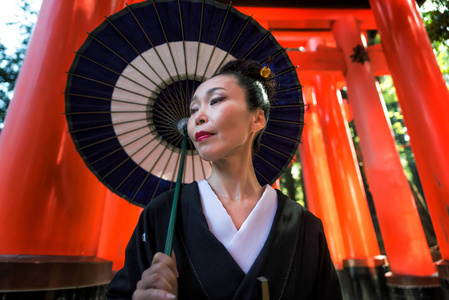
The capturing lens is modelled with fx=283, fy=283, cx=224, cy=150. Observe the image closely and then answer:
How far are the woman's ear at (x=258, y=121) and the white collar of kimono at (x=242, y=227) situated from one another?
0.36m

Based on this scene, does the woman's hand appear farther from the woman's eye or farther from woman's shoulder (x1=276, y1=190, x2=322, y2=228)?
the woman's eye

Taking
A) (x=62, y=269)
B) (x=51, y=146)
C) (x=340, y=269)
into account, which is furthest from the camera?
(x=340, y=269)

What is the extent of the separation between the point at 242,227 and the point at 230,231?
0.18 feet

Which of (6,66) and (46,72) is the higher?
(6,66)

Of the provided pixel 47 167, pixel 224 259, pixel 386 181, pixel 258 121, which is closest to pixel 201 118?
pixel 258 121

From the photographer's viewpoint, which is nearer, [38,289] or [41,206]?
[38,289]

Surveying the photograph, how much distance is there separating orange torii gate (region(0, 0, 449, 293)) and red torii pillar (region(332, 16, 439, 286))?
0.02 metres

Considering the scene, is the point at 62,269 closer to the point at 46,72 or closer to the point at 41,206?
the point at 41,206

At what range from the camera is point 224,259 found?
112cm

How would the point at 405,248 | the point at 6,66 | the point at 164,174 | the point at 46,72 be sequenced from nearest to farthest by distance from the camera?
1. the point at 164,174
2. the point at 46,72
3. the point at 405,248
4. the point at 6,66

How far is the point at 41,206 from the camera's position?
84.9 inches

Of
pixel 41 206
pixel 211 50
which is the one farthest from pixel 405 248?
pixel 41 206

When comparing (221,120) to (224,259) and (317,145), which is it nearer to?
(224,259)

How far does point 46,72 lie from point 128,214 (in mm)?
3162
